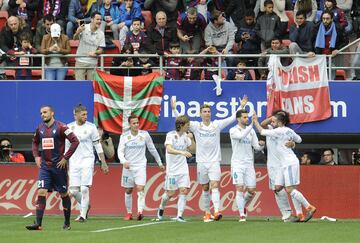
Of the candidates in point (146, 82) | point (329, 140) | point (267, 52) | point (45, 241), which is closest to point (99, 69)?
point (146, 82)

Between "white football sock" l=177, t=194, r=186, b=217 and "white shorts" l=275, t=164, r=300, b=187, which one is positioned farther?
"white football sock" l=177, t=194, r=186, b=217

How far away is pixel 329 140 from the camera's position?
1103 inches

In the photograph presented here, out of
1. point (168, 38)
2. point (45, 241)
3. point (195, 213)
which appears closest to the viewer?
point (45, 241)

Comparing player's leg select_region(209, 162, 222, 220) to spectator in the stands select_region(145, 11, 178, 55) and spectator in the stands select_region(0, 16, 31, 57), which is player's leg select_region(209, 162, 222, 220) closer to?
spectator in the stands select_region(145, 11, 178, 55)

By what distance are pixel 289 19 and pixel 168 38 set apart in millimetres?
3427

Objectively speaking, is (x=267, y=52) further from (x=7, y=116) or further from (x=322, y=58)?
(x=7, y=116)

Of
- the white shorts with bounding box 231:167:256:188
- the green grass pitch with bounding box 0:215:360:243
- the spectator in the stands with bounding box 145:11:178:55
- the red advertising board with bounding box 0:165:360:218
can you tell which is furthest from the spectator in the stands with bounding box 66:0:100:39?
the white shorts with bounding box 231:167:256:188

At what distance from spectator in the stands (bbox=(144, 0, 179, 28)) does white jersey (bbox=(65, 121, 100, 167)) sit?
19.8 ft

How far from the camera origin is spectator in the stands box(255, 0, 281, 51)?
1054 inches

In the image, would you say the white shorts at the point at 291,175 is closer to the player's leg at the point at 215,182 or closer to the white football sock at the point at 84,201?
the player's leg at the point at 215,182

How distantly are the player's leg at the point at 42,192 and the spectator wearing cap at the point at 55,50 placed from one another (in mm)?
7784

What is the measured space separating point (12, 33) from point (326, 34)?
7.52 m

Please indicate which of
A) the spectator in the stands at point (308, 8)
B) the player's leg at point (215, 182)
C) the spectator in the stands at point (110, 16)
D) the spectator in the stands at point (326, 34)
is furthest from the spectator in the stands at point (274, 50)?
the player's leg at point (215, 182)

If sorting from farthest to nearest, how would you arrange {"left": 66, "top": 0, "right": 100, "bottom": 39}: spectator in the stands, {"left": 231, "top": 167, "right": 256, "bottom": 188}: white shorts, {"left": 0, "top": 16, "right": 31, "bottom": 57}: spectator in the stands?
{"left": 66, "top": 0, "right": 100, "bottom": 39}: spectator in the stands < {"left": 0, "top": 16, "right": 31, "bottom": 57}: spectator in the stands < {"left": 231, "top": 167, "right": 256, "bottom": 188}: white shorts
